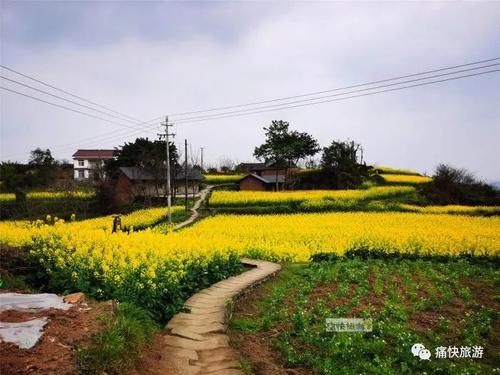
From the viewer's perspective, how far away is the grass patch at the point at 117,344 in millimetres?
4770

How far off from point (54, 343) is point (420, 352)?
207 inches

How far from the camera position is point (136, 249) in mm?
9422

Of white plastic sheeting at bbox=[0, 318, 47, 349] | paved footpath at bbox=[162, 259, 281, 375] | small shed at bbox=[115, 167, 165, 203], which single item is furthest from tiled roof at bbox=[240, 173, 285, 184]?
white plastic sheeting at bbox=[0, 318, 47, 349]

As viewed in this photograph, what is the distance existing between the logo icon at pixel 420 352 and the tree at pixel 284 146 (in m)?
48.8

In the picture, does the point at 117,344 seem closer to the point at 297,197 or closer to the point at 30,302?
the point at 30,302

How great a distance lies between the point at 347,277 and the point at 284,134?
44.8 metres

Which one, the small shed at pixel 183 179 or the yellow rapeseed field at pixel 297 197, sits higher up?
the small shed at pixel 183 179

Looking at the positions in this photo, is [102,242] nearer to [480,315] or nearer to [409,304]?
[409,304]

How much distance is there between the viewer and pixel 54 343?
491 cm

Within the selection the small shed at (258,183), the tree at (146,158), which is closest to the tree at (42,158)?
the tree at (146,158)

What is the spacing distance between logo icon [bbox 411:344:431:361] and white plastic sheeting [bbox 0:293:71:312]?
5.25 metres

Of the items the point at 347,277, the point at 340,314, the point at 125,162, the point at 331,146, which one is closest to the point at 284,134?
the point at 331,146

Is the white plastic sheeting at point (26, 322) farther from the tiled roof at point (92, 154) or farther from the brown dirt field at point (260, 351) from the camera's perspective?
the tiled roof at point (92, 154)

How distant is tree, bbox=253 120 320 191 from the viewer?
182ft
